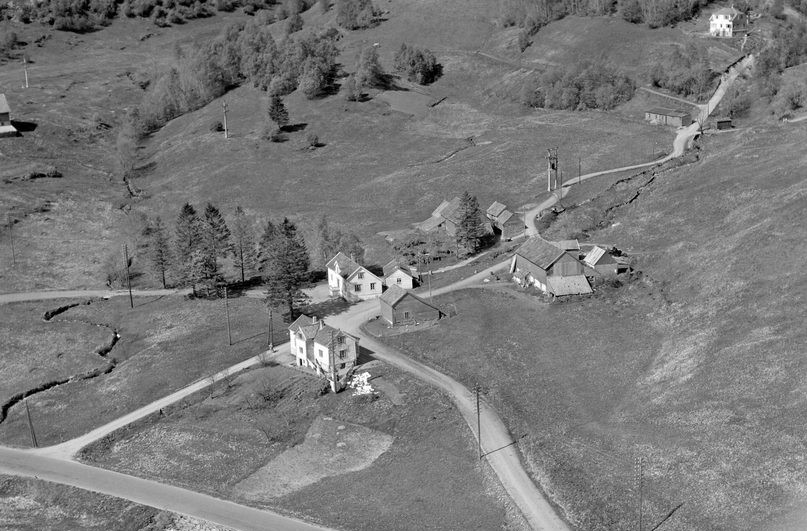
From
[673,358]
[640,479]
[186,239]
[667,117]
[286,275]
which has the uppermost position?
[640,479]

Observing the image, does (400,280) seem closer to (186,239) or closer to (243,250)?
(243,250)

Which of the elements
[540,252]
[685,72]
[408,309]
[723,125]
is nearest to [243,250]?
[408,309]

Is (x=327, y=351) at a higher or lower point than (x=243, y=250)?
higher

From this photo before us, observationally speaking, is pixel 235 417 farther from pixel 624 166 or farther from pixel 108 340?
pixel 624 166

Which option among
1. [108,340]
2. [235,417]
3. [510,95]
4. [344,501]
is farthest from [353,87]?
[344,501]

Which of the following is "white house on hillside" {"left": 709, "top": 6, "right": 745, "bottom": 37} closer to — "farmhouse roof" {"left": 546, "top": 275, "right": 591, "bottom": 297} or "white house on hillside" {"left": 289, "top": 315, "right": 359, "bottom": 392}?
"farmhouse roof" {"left": 546, "top": 275, "right": 591, "bottom": 297}

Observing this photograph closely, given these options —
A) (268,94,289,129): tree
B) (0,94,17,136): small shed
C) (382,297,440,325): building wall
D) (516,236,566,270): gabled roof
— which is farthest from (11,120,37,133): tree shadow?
(516,236,566,270): gabled roof

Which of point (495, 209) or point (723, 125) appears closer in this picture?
point (495, 209)
